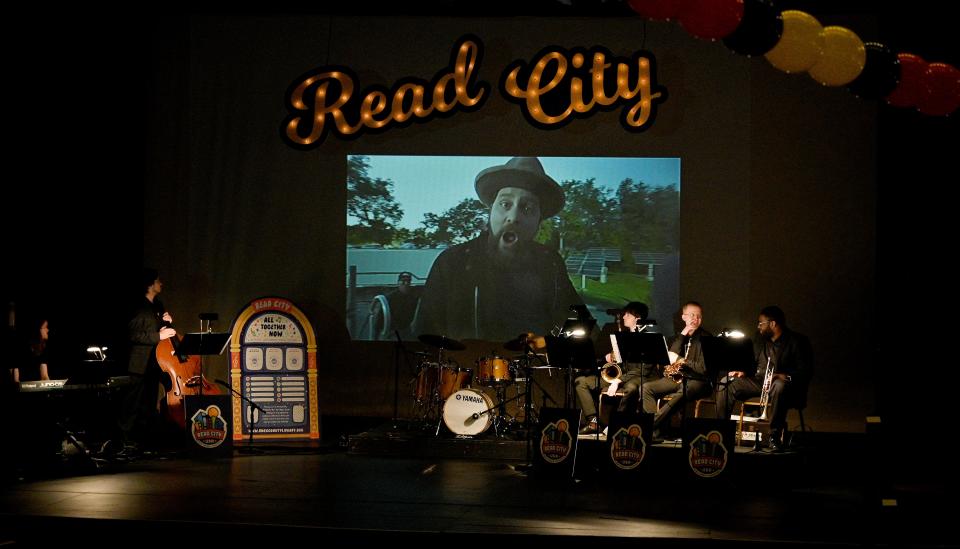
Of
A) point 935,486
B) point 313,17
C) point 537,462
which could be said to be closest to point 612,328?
point 537,462

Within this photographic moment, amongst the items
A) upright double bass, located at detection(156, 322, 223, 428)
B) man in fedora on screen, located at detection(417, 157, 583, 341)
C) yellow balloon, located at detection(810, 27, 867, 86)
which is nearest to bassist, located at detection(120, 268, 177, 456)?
upright double bass, located at detection(156, 322, 223, 428)

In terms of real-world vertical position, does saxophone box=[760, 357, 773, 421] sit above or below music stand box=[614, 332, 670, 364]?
below

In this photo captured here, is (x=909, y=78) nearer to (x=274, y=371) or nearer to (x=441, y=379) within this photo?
(x=441, y=379)

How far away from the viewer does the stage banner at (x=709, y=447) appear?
834 cm

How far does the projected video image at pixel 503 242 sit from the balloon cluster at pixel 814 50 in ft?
15.0

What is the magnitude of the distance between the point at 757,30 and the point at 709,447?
335cm

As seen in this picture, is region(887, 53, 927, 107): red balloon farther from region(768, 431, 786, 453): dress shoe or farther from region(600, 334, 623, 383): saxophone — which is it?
region(600, 334, 623, 383): saxophone

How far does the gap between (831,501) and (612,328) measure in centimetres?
406

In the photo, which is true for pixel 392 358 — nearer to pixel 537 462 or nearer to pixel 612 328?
pixel 612 328

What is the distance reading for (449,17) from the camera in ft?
39.3

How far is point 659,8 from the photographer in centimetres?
638

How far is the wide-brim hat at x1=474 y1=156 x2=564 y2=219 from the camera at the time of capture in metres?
11.8

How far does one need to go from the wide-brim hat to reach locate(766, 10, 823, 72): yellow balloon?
509 cm

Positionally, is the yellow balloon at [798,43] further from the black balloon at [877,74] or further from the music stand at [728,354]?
the music stand at [728,354]
